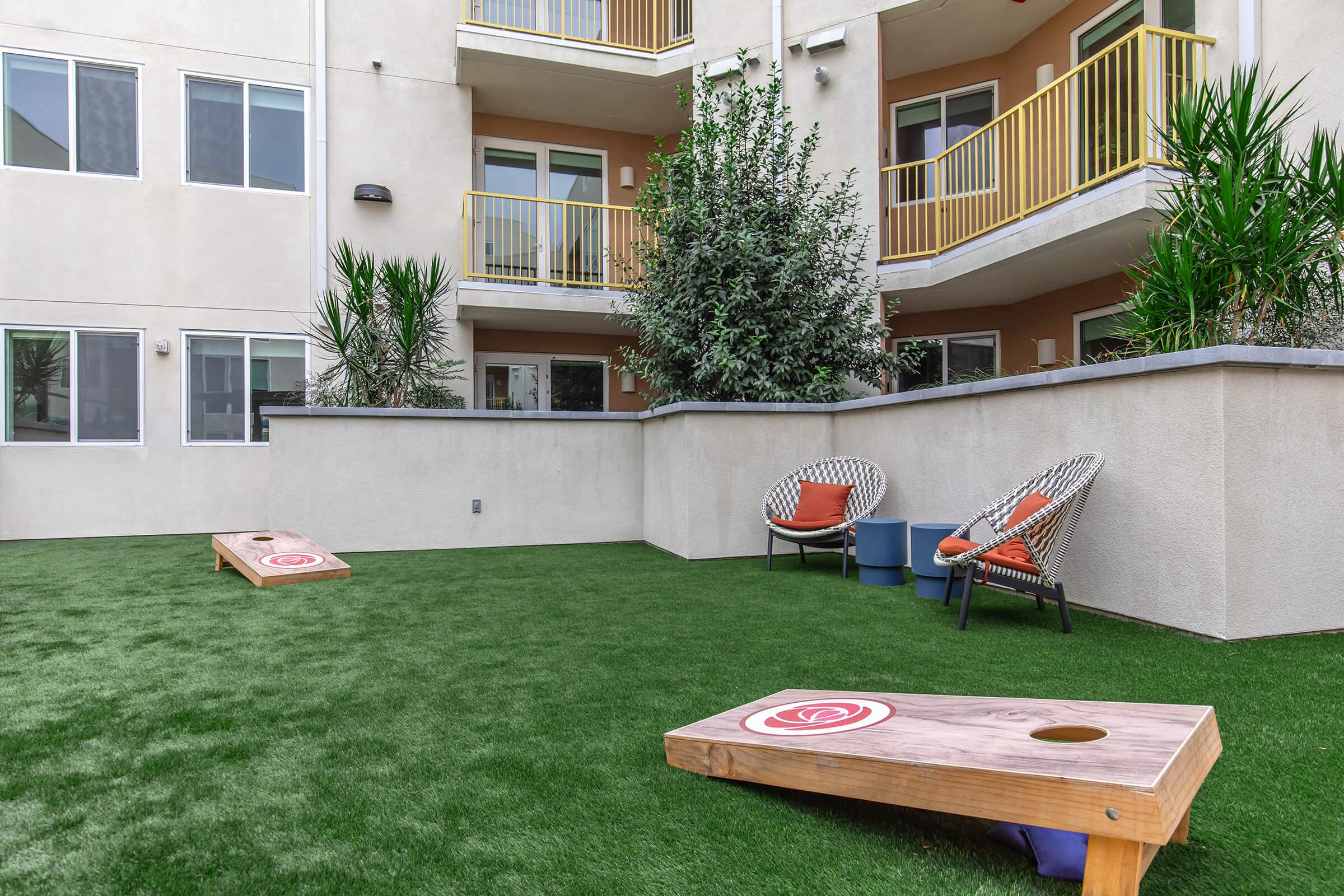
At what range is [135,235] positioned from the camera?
9.43m

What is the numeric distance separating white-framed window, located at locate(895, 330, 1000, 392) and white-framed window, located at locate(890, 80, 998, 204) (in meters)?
1.87

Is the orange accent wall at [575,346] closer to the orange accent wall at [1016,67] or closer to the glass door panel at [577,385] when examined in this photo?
the glass door panel at [577,385]

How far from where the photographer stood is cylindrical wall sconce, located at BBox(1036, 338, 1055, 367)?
945 centimetres

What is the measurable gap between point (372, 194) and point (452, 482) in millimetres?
4341

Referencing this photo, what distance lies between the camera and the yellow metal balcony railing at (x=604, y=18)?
1115 centimetres

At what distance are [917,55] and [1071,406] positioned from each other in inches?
287

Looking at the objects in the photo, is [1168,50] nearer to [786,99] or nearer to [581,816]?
[786,99]

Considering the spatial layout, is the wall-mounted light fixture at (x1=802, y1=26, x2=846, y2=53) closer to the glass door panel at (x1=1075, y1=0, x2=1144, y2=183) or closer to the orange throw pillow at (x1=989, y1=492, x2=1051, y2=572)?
the glass door panel at (x1=1075, y1=0, x2=1144, y2=183)

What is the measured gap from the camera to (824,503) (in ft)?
20.5

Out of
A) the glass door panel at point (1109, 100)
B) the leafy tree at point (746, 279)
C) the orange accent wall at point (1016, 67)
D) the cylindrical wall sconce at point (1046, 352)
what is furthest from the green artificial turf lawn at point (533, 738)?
the orange accent wall at point (1016, 67)

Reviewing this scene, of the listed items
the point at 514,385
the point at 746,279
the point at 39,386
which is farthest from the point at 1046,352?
the point at 39,386

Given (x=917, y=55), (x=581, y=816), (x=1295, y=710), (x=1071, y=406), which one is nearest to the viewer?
(x=581, y=816)

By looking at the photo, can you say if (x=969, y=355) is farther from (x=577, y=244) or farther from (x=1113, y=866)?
(x=1113, y=866)

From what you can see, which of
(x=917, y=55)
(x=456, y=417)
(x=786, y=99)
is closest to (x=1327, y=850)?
(x=456, y=417)
